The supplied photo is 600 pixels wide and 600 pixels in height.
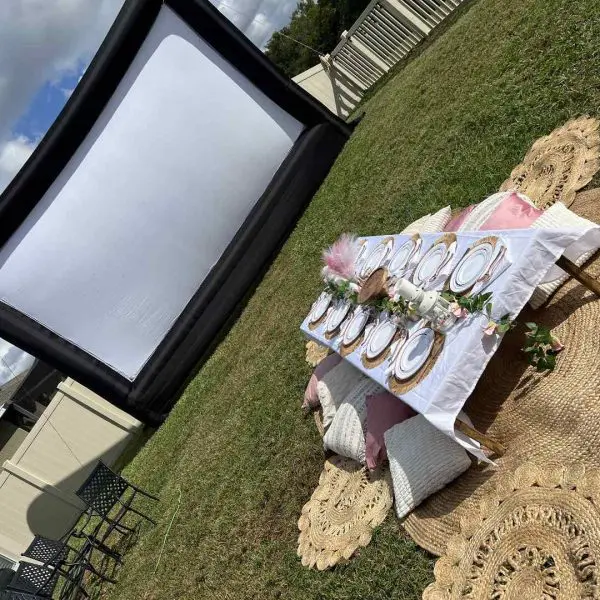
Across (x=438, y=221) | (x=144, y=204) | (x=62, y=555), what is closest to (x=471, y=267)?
(x=438, y=221)

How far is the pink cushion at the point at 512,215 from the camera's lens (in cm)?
299

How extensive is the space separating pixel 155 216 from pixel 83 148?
938 millimetres

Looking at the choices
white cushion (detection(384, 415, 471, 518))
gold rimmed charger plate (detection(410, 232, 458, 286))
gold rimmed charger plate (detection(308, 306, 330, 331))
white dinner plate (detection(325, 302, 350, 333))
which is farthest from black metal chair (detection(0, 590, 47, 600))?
gold rimmed charger plate (detection(410, 232, 458, 286))

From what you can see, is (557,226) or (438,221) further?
(438,221)

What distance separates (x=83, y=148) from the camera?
5.99 meters

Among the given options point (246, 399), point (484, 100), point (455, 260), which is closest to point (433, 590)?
point (455, 260)

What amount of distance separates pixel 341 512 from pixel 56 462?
6.17m

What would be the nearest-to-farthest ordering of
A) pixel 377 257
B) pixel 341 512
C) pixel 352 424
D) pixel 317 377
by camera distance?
pixel 341 512, pixel 352 424, pixel 377 257, pixel 317 377

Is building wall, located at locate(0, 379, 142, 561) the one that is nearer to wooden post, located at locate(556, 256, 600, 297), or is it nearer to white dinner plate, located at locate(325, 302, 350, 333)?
white dinner plate, located at locate(325, 302, 350, 333)

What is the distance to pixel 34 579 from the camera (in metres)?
5.01

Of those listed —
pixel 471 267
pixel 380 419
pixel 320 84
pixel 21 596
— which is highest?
pixel 320 84

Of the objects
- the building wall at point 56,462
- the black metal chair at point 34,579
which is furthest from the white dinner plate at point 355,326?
the building wall at point 56,462

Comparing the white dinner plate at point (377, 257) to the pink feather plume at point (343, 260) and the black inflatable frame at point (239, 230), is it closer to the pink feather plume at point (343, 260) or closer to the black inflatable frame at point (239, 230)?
the pink feather plume at point (343, 260)

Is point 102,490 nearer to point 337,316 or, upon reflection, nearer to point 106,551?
point 106,551
